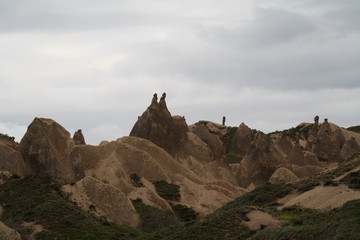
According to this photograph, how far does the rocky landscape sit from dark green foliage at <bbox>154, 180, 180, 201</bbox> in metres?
0.10

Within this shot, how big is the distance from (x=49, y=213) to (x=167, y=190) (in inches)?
874

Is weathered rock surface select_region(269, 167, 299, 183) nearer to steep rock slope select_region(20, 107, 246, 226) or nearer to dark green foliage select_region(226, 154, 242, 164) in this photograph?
steep rock slope select_region(20, 107, 246, 226)

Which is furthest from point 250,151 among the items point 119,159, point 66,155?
point 66,155

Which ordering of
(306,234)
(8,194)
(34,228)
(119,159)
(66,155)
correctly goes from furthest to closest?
(119,159) < (66,155) < (8,194) < (34,228) < (306,234)

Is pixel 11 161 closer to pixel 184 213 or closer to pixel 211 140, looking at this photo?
pixel 184 213

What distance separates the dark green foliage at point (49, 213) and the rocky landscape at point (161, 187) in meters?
0.09

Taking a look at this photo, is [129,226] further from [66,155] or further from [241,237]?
[241,237]

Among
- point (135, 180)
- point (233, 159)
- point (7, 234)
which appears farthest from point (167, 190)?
point (233, 159)

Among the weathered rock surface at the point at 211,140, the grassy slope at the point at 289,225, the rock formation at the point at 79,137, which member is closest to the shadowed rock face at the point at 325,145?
the weathered rock surface at the point at 211,140

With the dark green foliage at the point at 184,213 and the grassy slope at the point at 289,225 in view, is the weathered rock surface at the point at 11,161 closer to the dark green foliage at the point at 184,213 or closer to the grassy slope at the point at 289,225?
the dark green foliage at the point at 184,213

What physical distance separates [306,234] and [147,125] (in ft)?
166

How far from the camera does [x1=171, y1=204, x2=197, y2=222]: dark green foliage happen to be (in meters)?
68.1

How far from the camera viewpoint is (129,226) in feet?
200

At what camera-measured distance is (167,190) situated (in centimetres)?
7594
